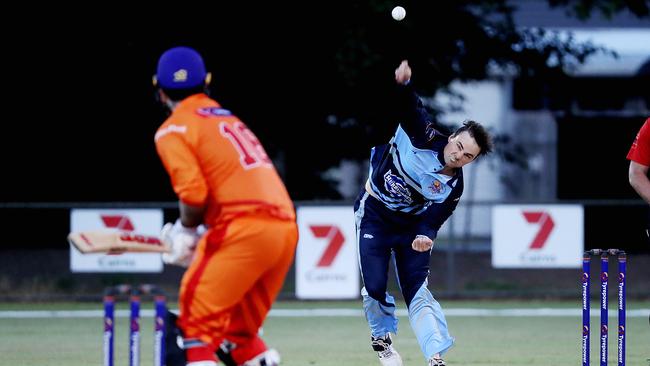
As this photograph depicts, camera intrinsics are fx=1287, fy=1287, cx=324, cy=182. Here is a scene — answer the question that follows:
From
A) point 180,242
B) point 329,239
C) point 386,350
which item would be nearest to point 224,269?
point 180,242

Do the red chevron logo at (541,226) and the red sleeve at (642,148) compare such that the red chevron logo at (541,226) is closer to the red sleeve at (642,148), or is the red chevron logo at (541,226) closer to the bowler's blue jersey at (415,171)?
the bowler's blue jersey at (415,171)

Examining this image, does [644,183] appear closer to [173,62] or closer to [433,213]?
[433,213]

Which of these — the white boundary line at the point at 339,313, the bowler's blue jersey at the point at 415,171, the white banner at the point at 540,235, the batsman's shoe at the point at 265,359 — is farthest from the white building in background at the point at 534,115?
the batsman's shoe at the point at 265,359

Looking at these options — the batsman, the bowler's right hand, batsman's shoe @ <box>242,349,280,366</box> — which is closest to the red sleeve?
the bowler's right hand

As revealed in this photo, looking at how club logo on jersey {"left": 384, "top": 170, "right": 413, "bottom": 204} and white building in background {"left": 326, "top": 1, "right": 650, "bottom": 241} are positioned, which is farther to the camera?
white building in background {"left": 326, "top": 1, "right": 650, "bottom": 241}

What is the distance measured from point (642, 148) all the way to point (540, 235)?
25.7 feet

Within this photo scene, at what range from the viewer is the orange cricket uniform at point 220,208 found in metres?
6.43

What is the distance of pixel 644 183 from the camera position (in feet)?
28.8

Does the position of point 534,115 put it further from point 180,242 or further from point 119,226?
point 180,242

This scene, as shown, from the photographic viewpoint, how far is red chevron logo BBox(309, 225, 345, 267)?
53.2 feet

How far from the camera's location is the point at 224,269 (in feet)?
21.2

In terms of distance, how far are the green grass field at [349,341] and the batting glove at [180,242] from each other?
4082 millimetres

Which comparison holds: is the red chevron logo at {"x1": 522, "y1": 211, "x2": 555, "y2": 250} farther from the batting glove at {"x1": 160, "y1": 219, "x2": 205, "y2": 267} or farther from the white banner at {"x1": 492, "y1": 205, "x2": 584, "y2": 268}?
the batting glove at {"x1": 160, "y1": 219, "x2": 205, "y2": 267}

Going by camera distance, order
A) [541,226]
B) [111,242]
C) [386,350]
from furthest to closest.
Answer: [541,226]
[386,350]
[111,242]
